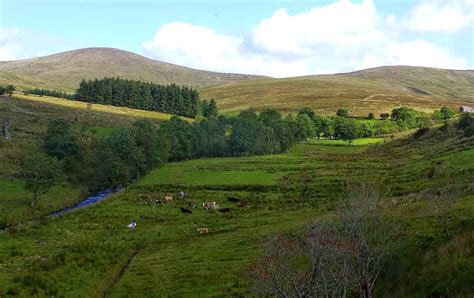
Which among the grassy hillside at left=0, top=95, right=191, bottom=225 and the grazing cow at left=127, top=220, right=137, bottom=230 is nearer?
the grazing cow at left=127, top=220, right=137, bottom=230

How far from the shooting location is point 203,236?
160 ft

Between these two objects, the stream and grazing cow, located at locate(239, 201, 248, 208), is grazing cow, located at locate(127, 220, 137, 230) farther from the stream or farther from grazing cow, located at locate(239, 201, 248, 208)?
grazing cow, located at locate(239, 201, 248, 208)

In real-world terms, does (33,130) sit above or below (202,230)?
above

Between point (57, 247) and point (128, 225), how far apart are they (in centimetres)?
1032

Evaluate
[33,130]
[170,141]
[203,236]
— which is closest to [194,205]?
[203,236]

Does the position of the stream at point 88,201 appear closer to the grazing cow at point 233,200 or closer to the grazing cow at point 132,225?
the grazing cow at point 132,225

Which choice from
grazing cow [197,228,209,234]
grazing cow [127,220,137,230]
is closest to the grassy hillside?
grazing cow [127,220,137,230]

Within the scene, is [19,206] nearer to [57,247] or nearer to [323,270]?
[57,247]

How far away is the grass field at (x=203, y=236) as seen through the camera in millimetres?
30625

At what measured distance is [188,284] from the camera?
32.5 metres

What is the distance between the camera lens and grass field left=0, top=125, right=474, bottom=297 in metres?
30.6

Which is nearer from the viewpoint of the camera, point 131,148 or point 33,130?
point 131,148

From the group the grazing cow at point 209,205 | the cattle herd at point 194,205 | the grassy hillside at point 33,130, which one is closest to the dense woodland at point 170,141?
the grassy hillside at point 33,130

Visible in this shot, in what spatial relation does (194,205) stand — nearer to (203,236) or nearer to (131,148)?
(203,236)
